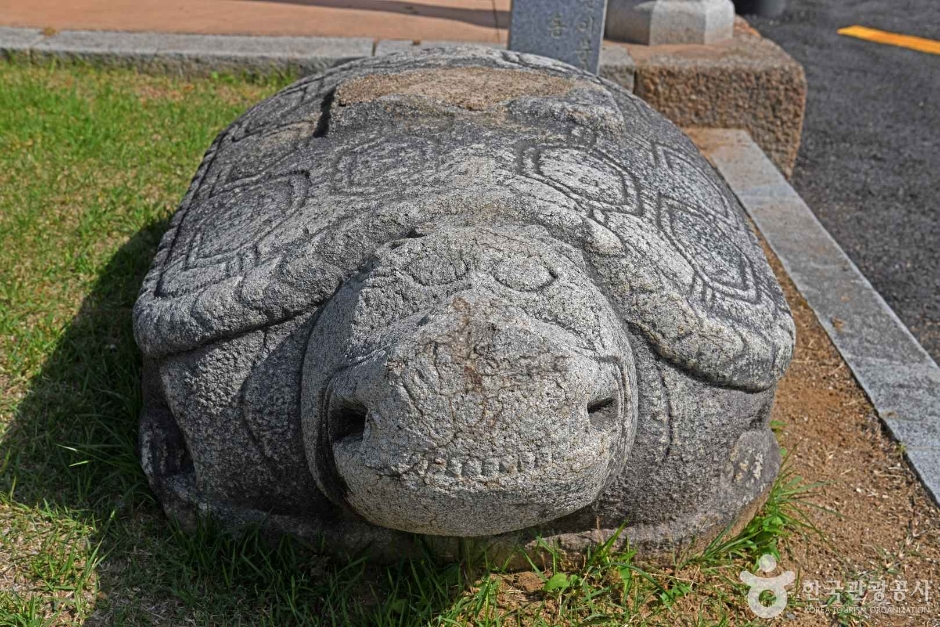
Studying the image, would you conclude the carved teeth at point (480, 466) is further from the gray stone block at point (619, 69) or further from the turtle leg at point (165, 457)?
the gray stone block at point (619, 69)

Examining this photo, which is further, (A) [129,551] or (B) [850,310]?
(B) [850,310]

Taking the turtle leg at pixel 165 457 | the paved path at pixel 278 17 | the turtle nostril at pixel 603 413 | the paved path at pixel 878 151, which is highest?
the turtle nostril at pixel 603 413

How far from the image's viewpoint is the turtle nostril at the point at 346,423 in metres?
1.57

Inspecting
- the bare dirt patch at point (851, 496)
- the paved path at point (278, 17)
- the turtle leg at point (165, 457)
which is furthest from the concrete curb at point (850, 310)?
the turtle leg at point (165, 457)

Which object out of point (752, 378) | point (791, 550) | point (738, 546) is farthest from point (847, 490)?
point (752, 378)

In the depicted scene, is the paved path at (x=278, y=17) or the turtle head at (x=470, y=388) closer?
the turtle head at (x=470, y=388)

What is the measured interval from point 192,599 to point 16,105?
10.7 feet

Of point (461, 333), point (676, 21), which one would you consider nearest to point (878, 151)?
point (676, 21)

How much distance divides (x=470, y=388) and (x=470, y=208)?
46 cm

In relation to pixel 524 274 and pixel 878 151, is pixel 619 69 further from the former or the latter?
pixel 524 274

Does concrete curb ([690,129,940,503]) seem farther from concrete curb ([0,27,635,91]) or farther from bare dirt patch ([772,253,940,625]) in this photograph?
concrete curb ([0,27,635,91])

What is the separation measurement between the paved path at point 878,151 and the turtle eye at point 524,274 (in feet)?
7.83

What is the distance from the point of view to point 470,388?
4.62 feet

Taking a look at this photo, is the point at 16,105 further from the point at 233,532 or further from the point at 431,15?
the point at 233,532
